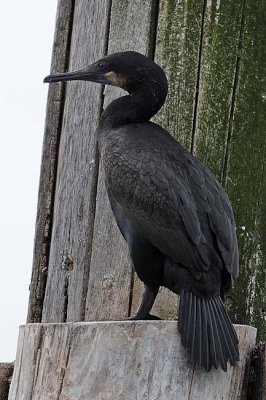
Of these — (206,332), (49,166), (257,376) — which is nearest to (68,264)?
(49,166)

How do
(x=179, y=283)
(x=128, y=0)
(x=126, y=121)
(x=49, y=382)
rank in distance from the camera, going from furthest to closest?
(x=128, y=0)
(x=126, y=121)
(x=179, y=283)
(x=49, y=382)

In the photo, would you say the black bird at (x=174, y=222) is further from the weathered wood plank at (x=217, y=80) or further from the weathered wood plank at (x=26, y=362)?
the weathered wood plank at (x=26, y=362)

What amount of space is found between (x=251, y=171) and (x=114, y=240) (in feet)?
2.36

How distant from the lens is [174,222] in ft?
16.8

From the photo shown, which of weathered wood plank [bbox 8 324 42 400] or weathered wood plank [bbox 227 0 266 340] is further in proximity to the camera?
weathered wood plank [bbox 227 0 266 340]

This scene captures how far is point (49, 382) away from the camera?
461 centimetres

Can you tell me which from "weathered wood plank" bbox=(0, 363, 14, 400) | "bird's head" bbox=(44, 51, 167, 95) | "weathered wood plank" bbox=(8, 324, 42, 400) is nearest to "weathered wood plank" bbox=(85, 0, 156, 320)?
"bird's head" bbox=(44, 51, 167, 95)

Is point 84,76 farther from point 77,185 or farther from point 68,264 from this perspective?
point 68,264

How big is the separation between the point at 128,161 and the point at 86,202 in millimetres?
753

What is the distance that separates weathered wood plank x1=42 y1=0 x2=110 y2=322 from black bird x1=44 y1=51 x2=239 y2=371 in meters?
0.49

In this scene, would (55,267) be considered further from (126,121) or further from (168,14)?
(168,14)

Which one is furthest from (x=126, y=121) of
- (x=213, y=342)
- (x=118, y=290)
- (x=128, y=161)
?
(x=213, y=342)

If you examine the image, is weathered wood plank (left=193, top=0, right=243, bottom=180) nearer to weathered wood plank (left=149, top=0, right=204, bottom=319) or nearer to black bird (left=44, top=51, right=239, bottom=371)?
weathered wood plank (left=149, top=0, right=204, bottom=319)

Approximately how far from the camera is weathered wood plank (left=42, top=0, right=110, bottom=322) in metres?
5.93
